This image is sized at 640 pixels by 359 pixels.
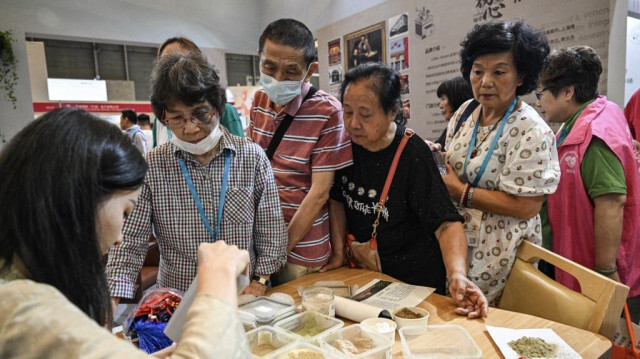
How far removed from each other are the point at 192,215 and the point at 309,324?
560mm

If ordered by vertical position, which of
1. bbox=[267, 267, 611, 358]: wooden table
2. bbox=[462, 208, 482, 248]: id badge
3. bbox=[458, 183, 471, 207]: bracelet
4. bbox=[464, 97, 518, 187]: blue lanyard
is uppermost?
bbox=[464, 97, 518, 187]: blue lanyard

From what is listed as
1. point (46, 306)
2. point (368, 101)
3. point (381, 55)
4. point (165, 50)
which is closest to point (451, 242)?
point (368, 101)

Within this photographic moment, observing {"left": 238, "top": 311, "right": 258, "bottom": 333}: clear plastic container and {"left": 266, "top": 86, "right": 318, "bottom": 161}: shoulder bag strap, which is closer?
{"left": 238, "top": 311, "right": 258, "bottom": 333}: clear plastic container

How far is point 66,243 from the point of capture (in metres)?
0.68

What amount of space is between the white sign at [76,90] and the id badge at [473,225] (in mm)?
8677

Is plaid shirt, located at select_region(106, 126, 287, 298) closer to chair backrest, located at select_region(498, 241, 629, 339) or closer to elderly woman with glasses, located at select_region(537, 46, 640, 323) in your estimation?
chair backrest, located at select_region(498, 241, 629, 339)

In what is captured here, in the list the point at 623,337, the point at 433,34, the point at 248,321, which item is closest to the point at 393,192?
the point at 248,321

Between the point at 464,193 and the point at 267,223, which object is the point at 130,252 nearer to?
the point at 267,223

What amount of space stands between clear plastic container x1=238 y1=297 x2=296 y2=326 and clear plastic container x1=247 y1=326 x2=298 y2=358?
0.06 meters

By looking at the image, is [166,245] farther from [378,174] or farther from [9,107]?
[9,107]

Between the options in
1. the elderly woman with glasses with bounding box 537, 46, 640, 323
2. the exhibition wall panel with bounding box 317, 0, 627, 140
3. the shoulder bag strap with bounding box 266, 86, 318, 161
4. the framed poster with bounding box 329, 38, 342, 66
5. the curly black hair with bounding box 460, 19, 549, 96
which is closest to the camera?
the curly black hair with bounding box 460, 19, 549, 96

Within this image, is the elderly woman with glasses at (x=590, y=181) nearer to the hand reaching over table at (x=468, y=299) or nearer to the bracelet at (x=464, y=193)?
the bracelet at (x=464, y=193)

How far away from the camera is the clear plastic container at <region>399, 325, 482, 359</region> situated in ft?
3.57

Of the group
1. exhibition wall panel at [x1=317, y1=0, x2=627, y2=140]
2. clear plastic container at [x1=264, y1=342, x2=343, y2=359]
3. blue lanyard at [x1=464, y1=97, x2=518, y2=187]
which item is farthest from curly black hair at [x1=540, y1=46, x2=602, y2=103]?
clear plastic container at [x1=264, y1=342, x2=343, y2=359]
